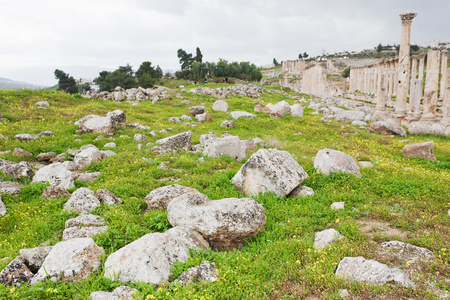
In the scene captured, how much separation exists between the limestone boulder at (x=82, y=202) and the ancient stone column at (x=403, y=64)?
2820 cm

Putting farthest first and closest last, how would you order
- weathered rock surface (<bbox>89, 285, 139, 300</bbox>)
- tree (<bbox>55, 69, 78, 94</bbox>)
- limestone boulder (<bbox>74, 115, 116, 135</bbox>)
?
tree (<bbox>55, 69, 78, 94</bbox>), limestone boulder (<bbox>74, 115, 116, 135</bbox>), weathered rock surface (<bbox>89, 285, 139, 300</bbox>)

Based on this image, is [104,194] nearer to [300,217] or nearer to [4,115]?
[300,217]

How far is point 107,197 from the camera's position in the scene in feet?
24.3

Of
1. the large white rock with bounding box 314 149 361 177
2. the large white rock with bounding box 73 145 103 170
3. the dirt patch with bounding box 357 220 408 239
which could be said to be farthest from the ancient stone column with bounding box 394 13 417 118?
the large white rock with bounding box 73 145 103 170

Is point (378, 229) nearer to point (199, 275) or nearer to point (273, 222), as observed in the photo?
point (273, 222)

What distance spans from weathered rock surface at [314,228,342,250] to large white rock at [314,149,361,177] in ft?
11.8

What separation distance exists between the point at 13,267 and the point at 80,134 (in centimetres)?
1083

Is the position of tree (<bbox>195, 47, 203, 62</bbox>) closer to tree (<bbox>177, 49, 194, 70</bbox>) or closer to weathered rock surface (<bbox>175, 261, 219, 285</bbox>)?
tree (<bbox>177, 49, 194, 70</bbox>)

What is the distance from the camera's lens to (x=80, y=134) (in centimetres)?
1420

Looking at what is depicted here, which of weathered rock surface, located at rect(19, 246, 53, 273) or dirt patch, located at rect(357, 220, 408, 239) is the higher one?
weathered rock surface, located at rect(19, 246, 53, 273)

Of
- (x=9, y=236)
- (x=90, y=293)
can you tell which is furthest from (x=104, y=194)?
(x=90, y=293)

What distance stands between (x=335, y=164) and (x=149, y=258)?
674 centimetres

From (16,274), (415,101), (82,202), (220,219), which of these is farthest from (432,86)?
(16,274)

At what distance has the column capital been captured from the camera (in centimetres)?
2444
